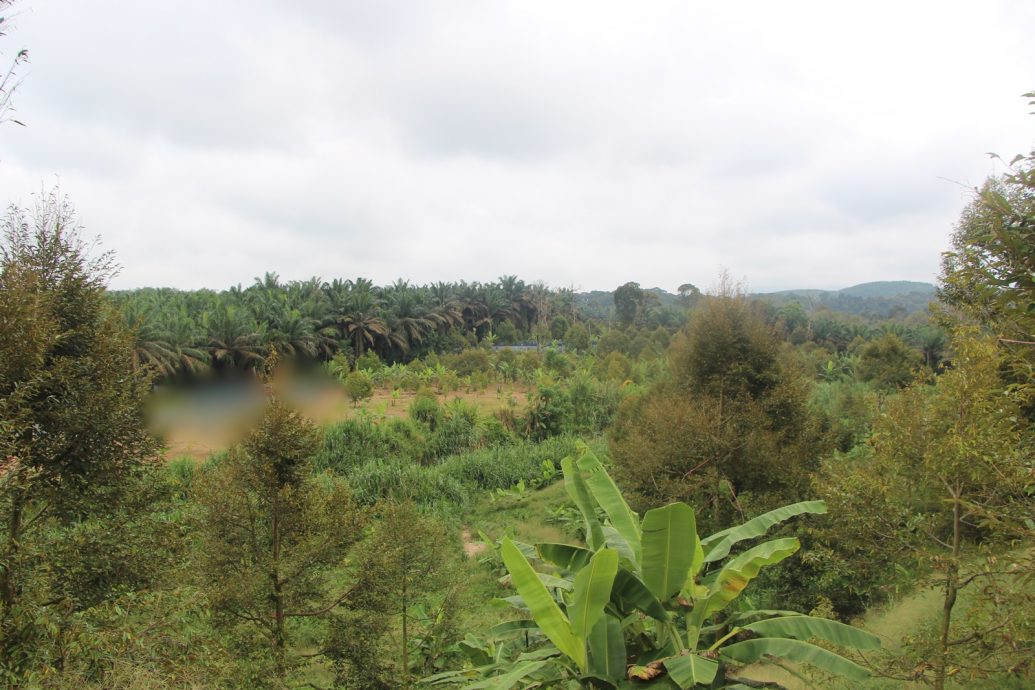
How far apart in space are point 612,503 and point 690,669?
1.23 m

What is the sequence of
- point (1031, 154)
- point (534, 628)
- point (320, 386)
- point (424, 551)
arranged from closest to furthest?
point (1031, 154)
point (534, 628)
point (424, 551)
point (320, 386)

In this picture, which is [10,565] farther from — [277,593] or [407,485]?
[407,485]

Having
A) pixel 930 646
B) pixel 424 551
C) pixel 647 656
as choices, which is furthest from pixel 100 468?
pixel 930 646

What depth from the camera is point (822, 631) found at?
3.40 metres

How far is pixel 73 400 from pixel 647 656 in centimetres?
552

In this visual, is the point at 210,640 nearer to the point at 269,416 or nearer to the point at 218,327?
the point at 269,416

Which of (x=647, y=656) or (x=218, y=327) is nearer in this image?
(x=647, y=656)

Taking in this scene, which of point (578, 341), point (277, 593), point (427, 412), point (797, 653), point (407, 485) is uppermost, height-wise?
point (578, 341)

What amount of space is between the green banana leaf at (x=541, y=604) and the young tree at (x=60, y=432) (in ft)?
11.2

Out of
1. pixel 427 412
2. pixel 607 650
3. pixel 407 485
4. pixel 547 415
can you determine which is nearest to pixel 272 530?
pixel 607 650

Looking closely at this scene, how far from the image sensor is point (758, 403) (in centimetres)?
995

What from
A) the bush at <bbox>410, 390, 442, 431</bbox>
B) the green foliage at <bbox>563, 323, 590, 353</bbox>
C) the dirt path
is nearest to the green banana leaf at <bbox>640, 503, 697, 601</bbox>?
the dirt path

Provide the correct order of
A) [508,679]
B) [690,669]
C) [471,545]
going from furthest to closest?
[471,545] < [508,679] < [690,669]

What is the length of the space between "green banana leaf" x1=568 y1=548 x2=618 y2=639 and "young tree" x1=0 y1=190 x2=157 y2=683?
148 inches
